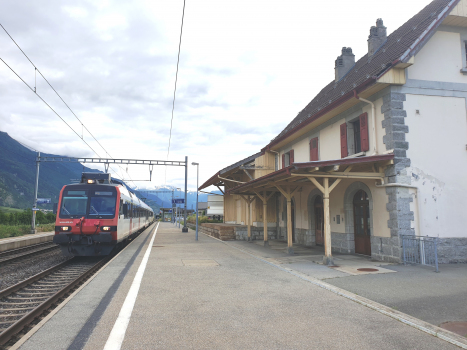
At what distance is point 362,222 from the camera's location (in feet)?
40.0

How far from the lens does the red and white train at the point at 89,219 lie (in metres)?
11.4

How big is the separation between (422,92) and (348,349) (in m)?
9.56

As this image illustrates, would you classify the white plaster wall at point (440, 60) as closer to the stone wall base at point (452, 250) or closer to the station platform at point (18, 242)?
the stone wall base at point (452, 250)

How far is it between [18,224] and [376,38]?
32.5m

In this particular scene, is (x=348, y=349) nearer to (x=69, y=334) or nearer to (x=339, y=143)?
(x=69, y=334)

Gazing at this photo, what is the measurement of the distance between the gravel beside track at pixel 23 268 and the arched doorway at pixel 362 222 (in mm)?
10902

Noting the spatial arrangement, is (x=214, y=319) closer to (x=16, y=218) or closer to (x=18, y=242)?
(x=18, y=242)

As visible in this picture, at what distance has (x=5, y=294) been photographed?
23.0ft

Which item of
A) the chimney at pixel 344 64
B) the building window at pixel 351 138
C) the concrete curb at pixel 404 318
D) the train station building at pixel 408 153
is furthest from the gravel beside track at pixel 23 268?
the chimney at pixel 344 64

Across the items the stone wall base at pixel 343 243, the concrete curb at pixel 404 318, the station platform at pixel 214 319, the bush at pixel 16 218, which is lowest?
the station platform at pixel 214 319

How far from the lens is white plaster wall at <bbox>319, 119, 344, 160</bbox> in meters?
13.5

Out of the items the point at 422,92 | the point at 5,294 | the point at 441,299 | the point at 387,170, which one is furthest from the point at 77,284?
the point at 422,92

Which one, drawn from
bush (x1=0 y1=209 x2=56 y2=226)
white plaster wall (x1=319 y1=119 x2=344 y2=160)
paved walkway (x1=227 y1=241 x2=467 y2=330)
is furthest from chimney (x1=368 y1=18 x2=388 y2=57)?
bush (x1=0 y1=209 x2=56 y2=226)

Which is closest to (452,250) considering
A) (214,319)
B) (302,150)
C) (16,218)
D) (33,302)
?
(302,150)
